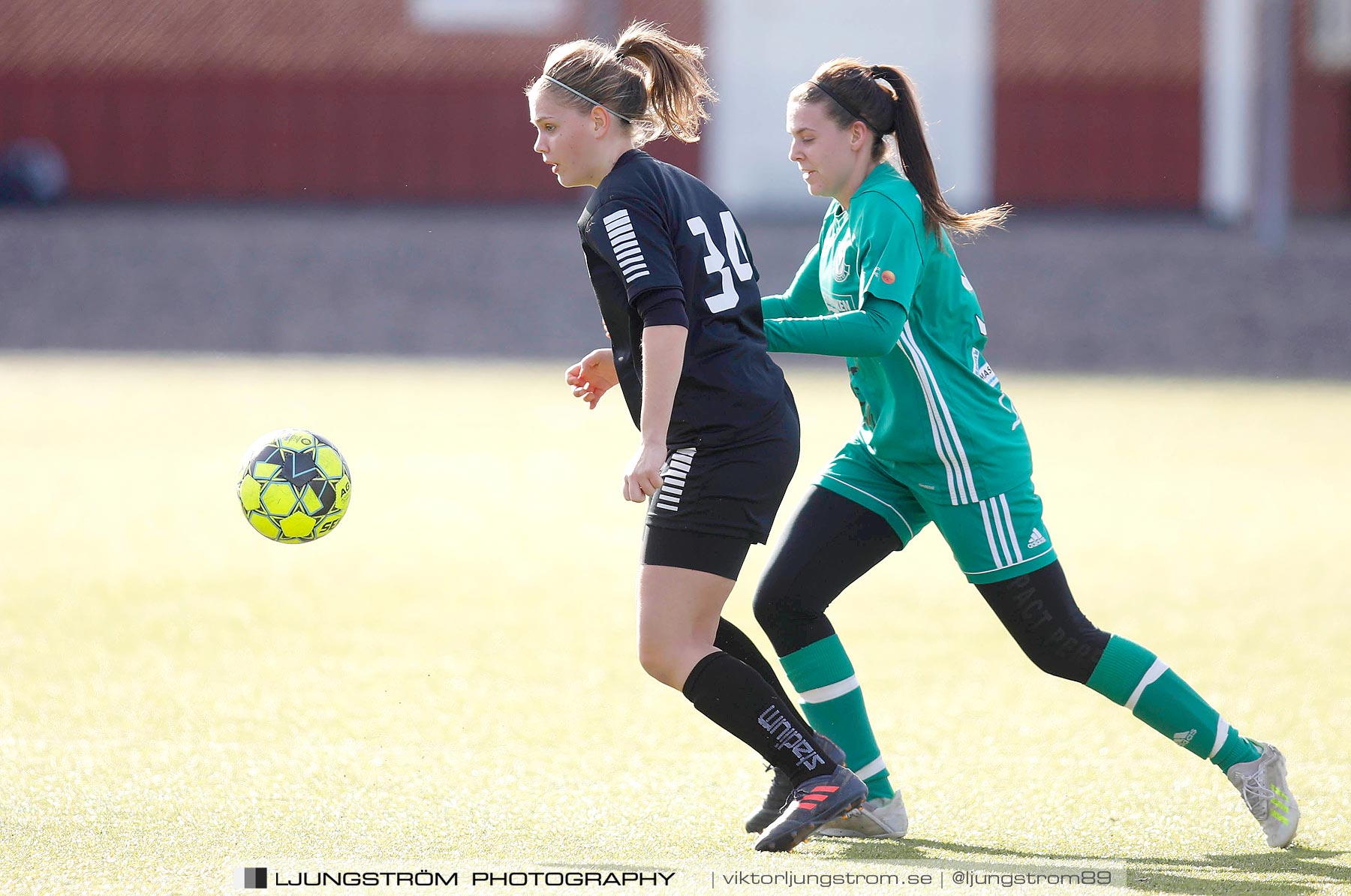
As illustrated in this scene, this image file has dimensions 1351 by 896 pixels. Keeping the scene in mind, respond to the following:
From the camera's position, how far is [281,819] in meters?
3.93

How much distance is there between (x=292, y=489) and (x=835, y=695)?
1.62m

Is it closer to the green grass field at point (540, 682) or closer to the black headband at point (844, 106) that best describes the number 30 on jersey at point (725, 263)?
the black headband at point (844, 106)

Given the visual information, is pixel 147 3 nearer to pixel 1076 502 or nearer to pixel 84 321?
pixel 84 321

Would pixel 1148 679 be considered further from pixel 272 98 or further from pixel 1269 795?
pixel 272 98

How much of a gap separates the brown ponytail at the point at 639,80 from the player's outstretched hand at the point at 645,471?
776 mm

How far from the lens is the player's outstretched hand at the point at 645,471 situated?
348cm

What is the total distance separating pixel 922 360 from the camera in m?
3.87

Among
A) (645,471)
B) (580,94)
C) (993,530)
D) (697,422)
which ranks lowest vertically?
(993,530)

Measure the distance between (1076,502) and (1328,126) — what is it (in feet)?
57.8

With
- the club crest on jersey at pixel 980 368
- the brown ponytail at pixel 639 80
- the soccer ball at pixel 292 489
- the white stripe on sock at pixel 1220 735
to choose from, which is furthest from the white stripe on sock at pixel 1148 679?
the soccer ball at pixel 292 489

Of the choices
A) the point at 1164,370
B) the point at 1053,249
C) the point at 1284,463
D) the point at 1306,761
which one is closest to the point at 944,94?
the point at 1053,249

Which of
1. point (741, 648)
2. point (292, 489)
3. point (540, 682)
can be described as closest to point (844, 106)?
point (741, 648)

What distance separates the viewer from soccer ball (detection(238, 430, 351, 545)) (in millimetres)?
4512

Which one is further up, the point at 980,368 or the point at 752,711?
the point at 980,368
